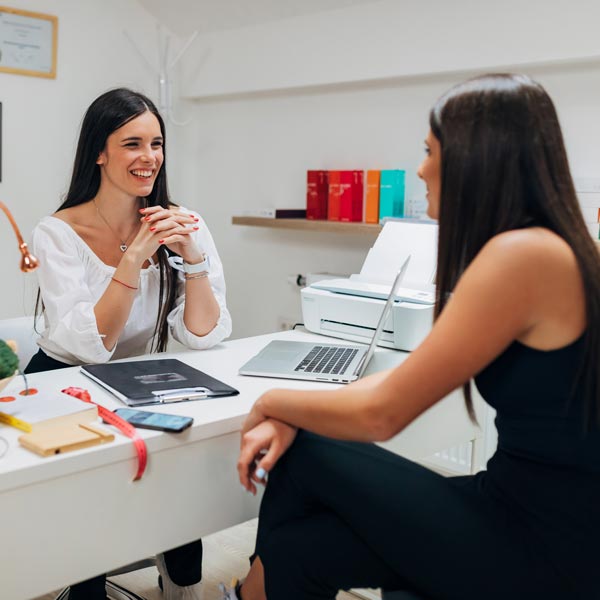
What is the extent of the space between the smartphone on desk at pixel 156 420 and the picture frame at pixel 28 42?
248cm

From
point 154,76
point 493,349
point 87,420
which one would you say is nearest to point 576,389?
point 493,349

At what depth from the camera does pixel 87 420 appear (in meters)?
1.28

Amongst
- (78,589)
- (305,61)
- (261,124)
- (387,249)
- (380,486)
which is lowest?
(78,589)

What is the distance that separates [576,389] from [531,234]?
0.23 meters

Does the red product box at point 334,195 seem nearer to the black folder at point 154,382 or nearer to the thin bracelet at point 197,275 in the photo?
the thin bracelet at point 197,275

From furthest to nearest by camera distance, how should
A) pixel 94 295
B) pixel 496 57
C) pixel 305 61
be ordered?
pixel 305 61 → pixel 496 57 → pixel 94 295

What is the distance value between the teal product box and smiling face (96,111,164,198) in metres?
1.11

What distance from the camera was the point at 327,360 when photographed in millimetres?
1771

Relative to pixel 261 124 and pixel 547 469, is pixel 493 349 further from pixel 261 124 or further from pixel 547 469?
pixel 261 124

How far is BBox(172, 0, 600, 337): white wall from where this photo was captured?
2.57 metres

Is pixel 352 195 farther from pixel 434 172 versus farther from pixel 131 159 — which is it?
pixel 434 172

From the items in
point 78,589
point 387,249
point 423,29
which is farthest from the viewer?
point 423,29

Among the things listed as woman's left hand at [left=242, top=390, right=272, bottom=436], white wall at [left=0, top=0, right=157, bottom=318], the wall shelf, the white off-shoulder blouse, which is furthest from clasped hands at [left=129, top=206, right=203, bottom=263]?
white wall at [left=0, top=0, right=157, bottom=318]

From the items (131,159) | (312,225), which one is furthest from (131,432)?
(312,225)
